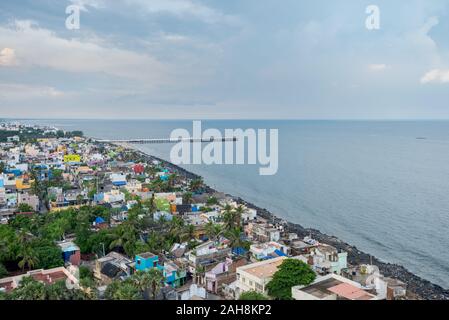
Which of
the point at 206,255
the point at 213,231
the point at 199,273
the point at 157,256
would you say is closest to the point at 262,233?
the point at 213,231

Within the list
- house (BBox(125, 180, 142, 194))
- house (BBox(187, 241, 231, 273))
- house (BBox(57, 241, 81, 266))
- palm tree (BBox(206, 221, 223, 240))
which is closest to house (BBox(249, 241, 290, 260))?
house (BBox(187, 241, 231, 273))

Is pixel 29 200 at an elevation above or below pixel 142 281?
below

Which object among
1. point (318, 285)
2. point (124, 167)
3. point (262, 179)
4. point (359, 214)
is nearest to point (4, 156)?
point (124, 167)

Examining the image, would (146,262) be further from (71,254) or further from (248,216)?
(248,216)

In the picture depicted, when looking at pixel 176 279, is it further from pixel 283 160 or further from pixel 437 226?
pixel 283 160

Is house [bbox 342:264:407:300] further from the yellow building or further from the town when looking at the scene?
the yellow building

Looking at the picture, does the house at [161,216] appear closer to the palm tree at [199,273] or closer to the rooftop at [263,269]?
the palm tree at [199,273]
